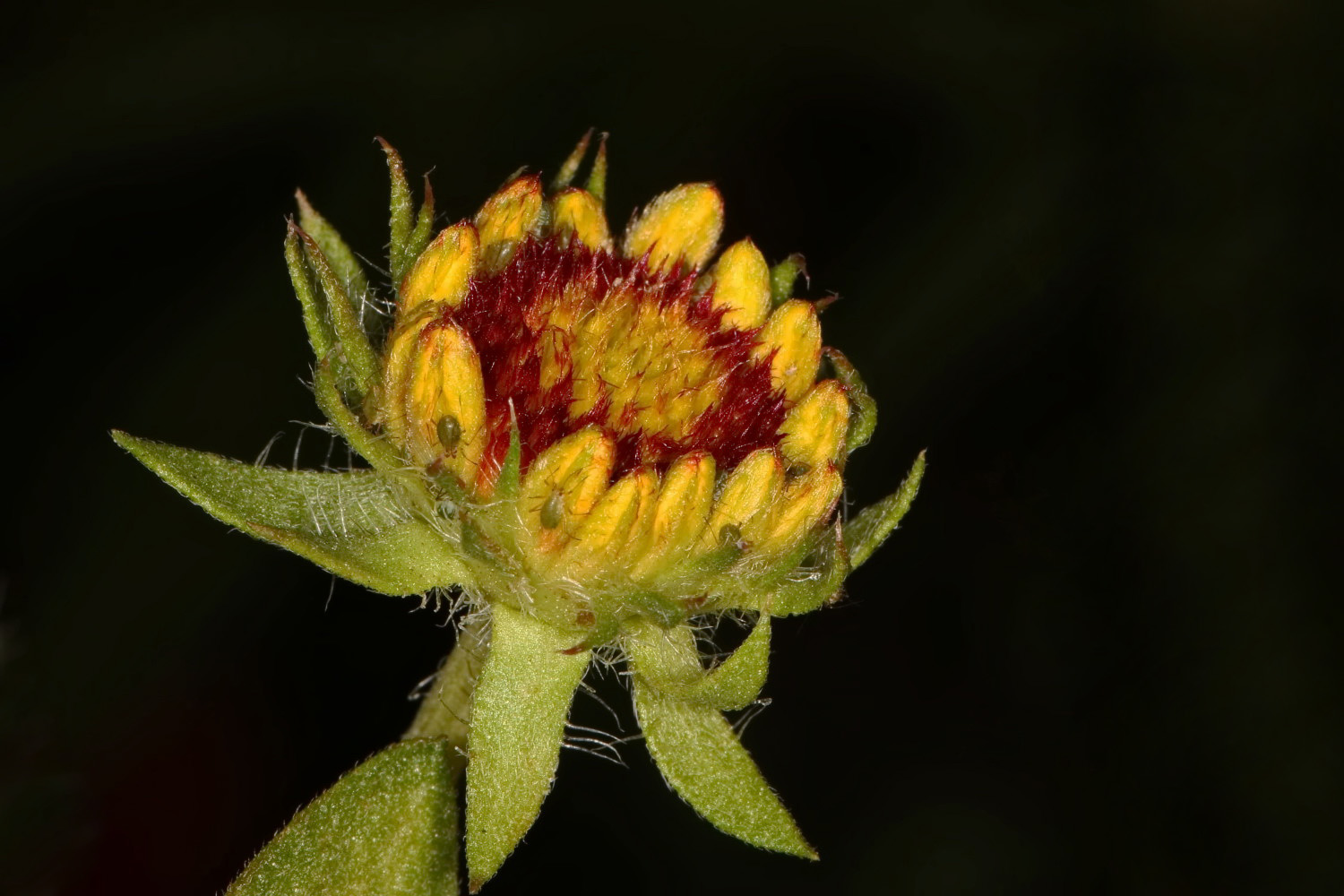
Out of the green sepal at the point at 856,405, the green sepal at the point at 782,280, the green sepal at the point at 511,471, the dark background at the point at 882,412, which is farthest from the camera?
the dark background at the point at 882,412

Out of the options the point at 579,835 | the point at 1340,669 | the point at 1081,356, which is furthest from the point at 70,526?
the point at 1340,669

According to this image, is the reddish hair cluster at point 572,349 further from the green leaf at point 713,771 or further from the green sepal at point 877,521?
the green leaf at point 713,771

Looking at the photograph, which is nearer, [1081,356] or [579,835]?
[579,835]

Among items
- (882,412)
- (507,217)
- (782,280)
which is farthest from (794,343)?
(882,412)

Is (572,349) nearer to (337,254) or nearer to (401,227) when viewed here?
(401,227)

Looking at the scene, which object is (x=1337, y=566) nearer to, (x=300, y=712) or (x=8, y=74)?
(x=300, y=712)

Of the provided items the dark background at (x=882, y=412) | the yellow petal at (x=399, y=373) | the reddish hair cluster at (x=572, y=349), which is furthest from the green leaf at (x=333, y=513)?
the dark background at (x=882, y=412)

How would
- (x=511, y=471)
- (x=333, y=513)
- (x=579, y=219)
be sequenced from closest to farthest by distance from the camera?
1. (x=511, y=471)
2. (x=333, y=513)
3. (x=579, y=219)
